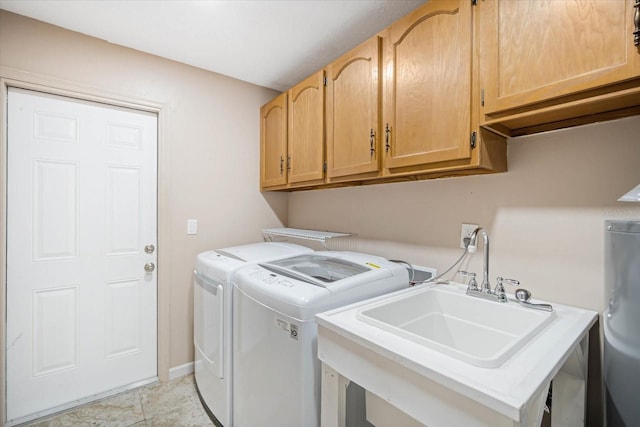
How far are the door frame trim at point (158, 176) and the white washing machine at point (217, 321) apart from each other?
35 centimetres

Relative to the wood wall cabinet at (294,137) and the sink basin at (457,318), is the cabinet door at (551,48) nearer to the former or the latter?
the sink basin at (457,318)

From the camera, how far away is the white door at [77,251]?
5.65ft

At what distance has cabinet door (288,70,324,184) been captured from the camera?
75.2 inches

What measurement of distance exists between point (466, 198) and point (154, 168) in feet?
6.77

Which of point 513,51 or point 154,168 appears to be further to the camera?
point 154,168

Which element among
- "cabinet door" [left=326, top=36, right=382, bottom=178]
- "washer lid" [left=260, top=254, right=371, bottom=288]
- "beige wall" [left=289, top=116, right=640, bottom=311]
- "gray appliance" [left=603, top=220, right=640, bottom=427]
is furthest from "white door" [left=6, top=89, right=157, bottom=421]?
"gray appliance" [left=603, top=220, right=640, bottom=427]

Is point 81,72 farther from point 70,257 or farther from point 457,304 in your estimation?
point 457,304

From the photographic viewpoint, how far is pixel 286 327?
1.20 metres

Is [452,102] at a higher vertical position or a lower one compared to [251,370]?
higher

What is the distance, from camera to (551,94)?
0.96 meters

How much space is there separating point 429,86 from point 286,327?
3.94 feet

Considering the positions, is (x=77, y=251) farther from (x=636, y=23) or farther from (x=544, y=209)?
(x=636, y=23)

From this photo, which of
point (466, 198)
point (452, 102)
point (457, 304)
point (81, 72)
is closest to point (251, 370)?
point (457, 304)

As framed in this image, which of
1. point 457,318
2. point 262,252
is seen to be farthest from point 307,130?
point 457,318
